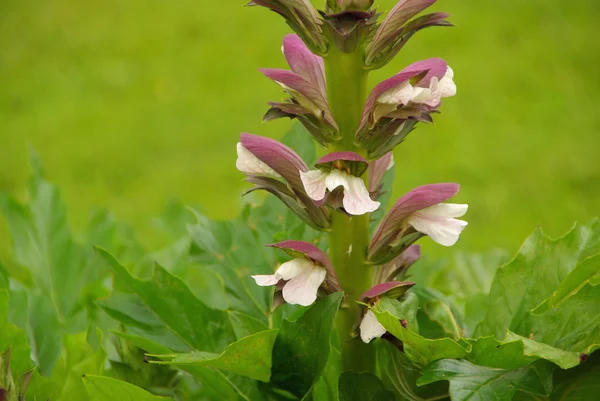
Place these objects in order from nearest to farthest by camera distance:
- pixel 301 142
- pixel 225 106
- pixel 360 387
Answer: pixel 360 387, pixel 301 142, pixel 225 106

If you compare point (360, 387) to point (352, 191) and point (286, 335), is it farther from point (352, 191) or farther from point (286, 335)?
point (352, 191)

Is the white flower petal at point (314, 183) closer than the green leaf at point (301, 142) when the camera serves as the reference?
Yes

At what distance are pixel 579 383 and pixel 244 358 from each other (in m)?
0.38

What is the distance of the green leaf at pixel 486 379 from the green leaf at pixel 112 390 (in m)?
0.30

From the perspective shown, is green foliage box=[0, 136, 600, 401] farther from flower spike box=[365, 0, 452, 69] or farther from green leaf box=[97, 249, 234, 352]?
flower spike box=[365, 0, 452, 69]

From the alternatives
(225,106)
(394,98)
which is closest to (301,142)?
(394,98)

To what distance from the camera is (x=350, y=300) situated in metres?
1.00

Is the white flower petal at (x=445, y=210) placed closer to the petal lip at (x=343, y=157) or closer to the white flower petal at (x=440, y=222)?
the white flower petal at (x=440, y=222)

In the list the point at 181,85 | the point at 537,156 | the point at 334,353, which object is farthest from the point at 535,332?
the point at 181,85

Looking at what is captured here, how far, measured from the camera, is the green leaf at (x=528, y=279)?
102 cm

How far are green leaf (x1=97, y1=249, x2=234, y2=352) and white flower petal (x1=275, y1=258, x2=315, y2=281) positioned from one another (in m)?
0.18

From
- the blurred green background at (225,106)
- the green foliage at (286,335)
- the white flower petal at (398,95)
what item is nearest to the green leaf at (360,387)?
the green foliage at (286,335)

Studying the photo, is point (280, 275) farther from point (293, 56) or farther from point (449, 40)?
point (449, 40)

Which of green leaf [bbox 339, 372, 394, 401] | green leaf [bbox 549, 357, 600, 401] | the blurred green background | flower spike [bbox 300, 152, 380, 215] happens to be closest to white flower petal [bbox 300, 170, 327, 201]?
flower spike [bbox 300, 152, 380, 215]
